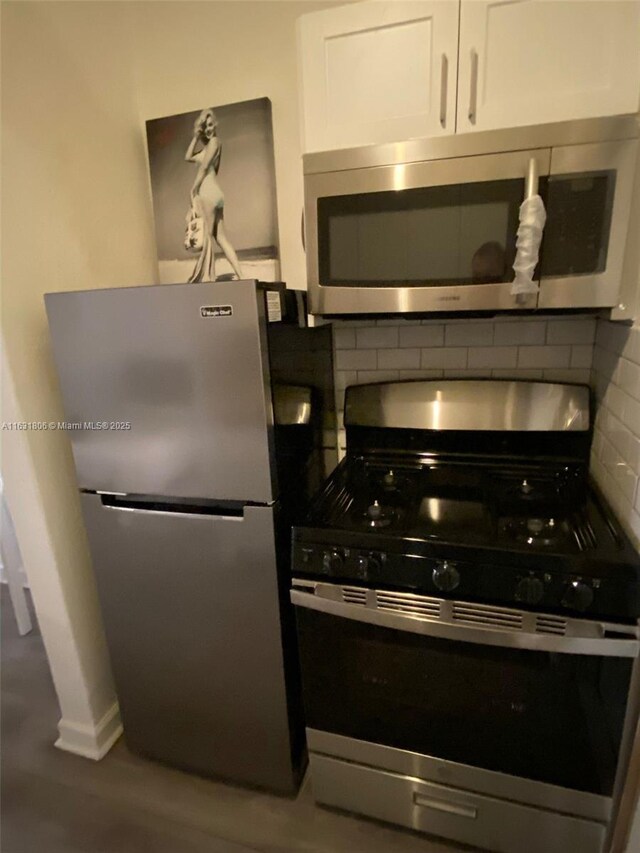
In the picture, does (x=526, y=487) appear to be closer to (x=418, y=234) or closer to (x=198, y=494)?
(x=418, y=234)

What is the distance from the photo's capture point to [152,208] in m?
1.82

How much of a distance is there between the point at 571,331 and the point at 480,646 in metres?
0.98

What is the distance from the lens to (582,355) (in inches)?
60.3

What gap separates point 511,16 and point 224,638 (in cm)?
168

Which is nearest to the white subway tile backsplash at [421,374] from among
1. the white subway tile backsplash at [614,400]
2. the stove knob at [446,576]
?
the white subway tile backsplash at [614,400]

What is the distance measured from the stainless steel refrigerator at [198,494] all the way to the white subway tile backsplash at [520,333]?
0.60 m

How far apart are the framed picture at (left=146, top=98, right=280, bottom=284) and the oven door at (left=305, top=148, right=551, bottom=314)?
45 centimetres

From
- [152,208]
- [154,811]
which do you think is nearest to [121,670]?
[154,811]

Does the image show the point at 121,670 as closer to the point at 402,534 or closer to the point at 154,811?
the point at 154,811

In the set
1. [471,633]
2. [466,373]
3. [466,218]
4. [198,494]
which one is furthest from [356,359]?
[471,633]

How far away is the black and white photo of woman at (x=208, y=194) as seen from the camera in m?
1.67

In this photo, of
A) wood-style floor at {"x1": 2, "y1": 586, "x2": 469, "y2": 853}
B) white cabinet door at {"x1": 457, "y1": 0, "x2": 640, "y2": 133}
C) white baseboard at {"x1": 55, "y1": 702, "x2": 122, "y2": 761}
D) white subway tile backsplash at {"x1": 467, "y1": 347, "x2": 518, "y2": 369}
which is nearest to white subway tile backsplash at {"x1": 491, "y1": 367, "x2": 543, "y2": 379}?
white subway tile backsplash at {"x1": 467, "y1": 347, "x2": 518, "y2": 369}

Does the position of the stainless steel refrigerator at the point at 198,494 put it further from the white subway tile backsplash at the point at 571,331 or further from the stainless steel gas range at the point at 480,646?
the white subway tile backsplash at the point at 571,331

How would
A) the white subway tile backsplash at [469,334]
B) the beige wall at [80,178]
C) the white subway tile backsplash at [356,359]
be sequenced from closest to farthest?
1. the beige wall at [80,178]
2. the white subway tile backsplash at [469,334]
3. the white subway tile backsplash at [356,359]
